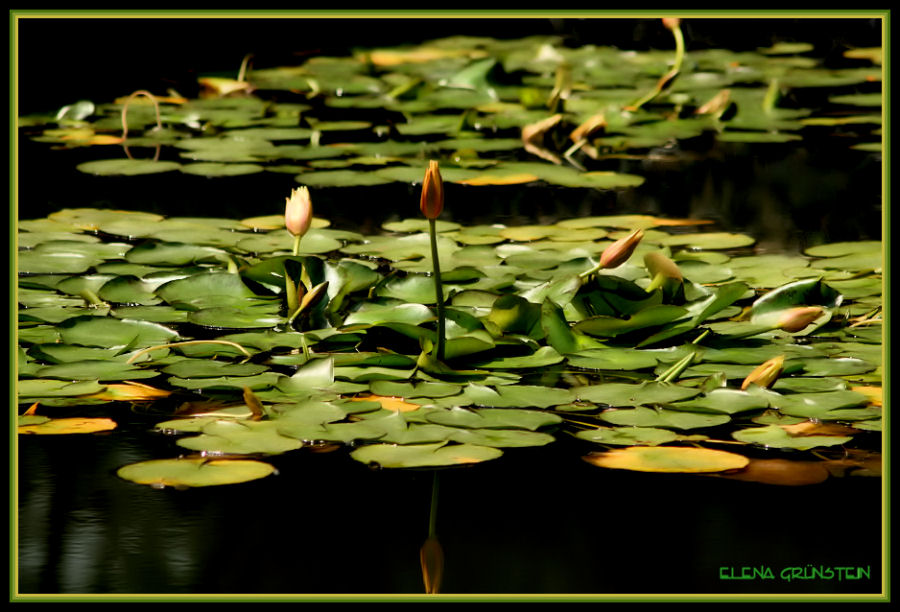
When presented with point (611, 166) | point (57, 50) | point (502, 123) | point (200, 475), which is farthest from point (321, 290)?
point (57, 50)

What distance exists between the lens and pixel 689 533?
1.41 meters

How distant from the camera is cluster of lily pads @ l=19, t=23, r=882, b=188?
328 cm

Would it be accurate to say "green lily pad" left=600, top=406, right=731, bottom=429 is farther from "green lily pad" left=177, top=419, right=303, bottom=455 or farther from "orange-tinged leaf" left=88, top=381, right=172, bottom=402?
"orange-tinged leaf" left=88, top=381, right=172, bottom=402

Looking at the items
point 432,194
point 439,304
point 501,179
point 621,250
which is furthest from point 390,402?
point 501,179

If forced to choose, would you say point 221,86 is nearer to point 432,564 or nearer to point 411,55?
point 411,55

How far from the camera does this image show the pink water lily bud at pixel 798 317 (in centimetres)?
196

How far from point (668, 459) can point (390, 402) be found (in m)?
Answer: 0.38

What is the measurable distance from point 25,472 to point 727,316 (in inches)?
42.7

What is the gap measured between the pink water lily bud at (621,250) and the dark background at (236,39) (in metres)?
1.87

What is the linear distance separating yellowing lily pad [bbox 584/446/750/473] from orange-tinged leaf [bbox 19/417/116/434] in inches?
23.9

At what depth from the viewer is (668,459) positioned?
1.56 m

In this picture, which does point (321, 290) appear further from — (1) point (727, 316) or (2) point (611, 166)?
(2) point (611, 166)

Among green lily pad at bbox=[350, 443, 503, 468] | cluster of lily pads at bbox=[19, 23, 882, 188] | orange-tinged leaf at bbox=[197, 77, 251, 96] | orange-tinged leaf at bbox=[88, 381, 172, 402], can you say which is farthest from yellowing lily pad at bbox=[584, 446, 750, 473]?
orange-tinged leaf at bbox=[197, 77, 251, 96]

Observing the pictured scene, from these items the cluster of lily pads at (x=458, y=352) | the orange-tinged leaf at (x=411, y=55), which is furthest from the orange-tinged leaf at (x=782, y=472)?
the orange-tinged leaf at (x=411, y=55)
